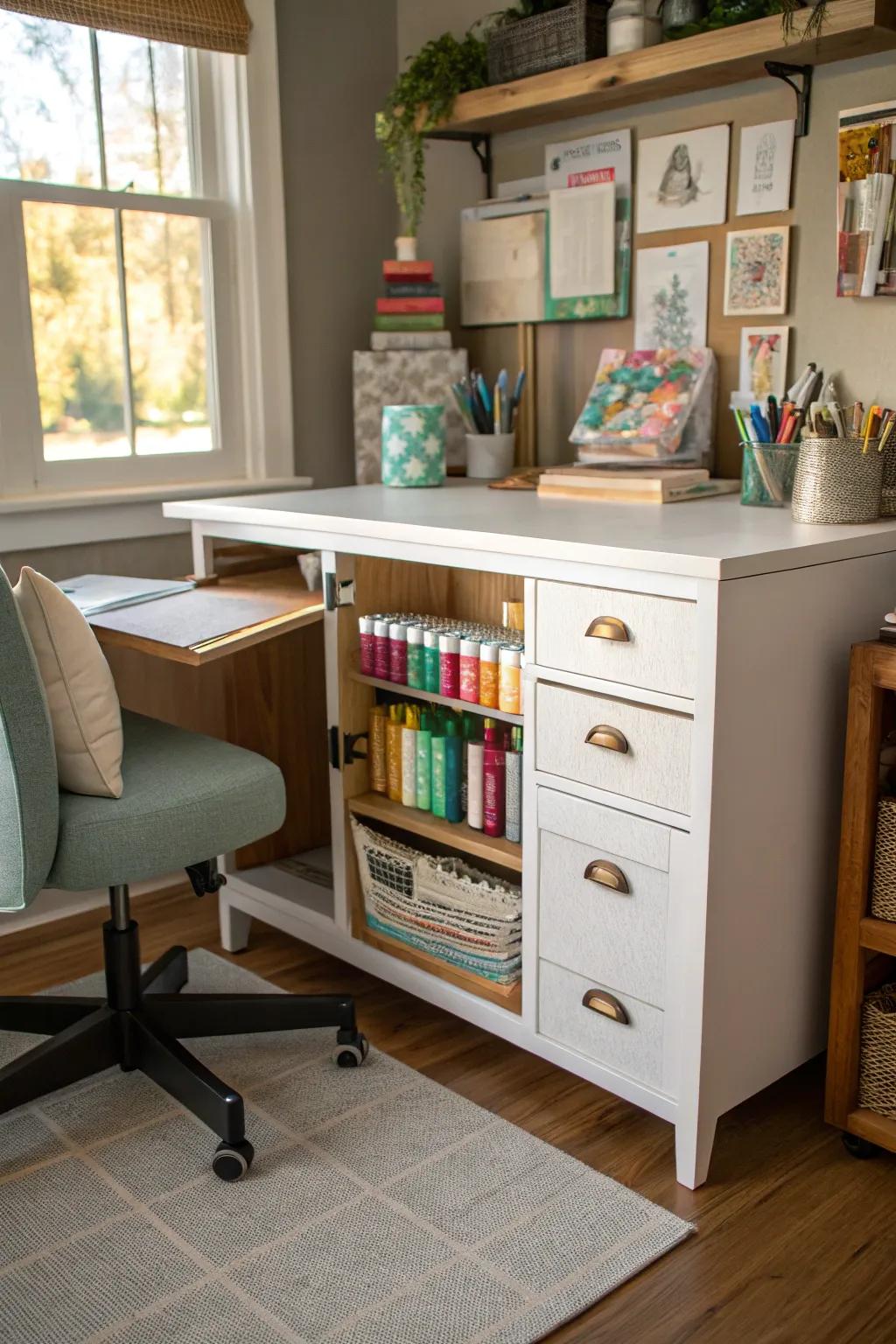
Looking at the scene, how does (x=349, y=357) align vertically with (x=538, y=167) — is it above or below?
below

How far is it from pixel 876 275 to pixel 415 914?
131 cm

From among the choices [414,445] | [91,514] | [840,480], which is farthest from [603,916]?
[91,514]

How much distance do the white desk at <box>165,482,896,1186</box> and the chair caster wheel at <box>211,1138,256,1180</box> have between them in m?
0.46

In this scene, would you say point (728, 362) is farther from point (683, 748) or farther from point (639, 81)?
point (683, 748)

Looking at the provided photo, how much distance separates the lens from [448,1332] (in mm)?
1458

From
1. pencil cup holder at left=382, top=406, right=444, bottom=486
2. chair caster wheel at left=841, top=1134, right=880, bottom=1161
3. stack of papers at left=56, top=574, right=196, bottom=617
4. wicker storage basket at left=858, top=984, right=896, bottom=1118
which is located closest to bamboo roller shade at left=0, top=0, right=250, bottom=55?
pencil cup holder at left=382, top=406, right=444, bottom=486

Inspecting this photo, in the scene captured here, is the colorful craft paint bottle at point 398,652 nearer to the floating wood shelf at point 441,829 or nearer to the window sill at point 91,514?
the floating wood shelf at point 441,829

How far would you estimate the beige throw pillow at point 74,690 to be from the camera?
1685 mm

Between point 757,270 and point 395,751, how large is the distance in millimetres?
1091

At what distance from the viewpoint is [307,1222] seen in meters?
1.66

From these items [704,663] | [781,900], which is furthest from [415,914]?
[704,663]

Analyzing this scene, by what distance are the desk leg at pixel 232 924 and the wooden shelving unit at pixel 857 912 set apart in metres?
1.20

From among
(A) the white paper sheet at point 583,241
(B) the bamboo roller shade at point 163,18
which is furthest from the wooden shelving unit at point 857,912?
(B) the bamboo roller shade at point 163,18

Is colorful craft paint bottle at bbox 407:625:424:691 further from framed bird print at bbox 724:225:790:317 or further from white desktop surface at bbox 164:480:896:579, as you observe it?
framed bird print at bbox 724:225:790:317
